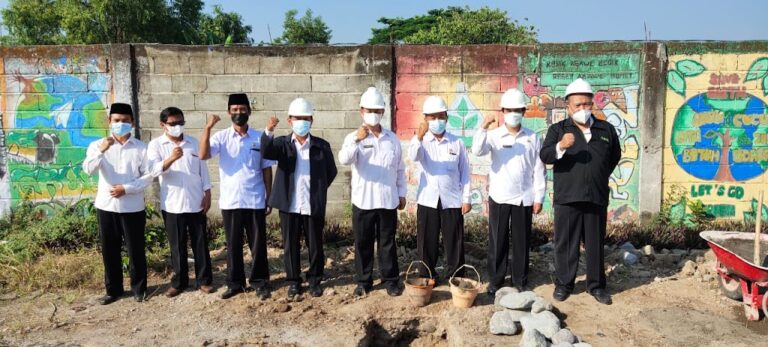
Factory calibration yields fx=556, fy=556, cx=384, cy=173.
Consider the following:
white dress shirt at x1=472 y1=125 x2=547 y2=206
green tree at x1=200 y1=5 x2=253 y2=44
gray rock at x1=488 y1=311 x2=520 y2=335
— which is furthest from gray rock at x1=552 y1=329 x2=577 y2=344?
green tree at x1=200 y1=5 x2=253 y2=44

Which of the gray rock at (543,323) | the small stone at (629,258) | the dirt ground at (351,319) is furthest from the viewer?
the small stone at (629,258)

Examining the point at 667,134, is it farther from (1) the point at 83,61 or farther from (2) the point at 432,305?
(1) the point at 83,61

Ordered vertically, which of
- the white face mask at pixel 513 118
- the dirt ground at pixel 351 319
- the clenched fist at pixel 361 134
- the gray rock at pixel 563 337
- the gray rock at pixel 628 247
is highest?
the white face mask at pixel 513 118


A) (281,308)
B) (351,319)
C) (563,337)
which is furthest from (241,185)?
(563,337)

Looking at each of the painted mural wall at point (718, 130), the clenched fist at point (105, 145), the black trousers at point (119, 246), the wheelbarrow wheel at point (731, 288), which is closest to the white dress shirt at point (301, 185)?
the black trousers at point (119, 246)

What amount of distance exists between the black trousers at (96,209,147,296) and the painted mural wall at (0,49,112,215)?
2863 mm

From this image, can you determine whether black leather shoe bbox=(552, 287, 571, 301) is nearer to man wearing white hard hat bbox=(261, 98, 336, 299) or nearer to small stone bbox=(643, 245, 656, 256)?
small stone bbox=(643, 245, 656, 256)

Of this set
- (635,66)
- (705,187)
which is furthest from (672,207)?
(635,66)

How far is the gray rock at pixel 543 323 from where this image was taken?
4.12 m

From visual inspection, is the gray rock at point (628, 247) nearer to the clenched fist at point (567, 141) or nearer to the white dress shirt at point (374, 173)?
the clenched fist at point (567, 141)

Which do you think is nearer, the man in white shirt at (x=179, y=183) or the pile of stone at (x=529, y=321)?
the pile of stone at (x=529, y=321)

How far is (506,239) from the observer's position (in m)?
5.04

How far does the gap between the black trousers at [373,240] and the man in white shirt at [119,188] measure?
189 centimetres

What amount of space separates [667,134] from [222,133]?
18.1 feet
